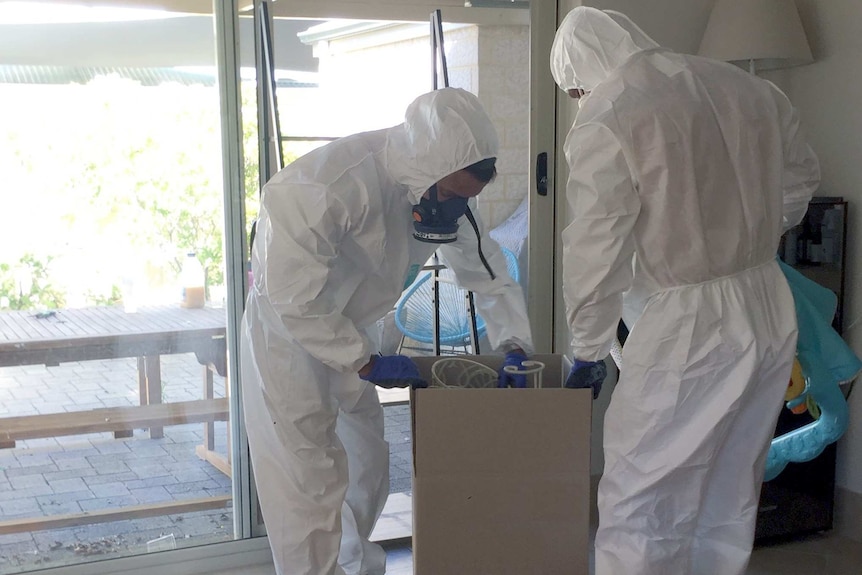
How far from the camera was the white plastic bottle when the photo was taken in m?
2.61

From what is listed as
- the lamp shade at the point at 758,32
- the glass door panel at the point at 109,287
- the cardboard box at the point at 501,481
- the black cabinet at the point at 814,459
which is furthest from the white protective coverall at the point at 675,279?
the glass door panel at the point at 109,287

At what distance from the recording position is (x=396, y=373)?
6.38 ft

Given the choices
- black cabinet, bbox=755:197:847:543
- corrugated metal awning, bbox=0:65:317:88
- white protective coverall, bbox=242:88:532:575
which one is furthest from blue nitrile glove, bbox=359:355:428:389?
black cabinet, bbox=755:197:847:543

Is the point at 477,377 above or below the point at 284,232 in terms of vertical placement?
below

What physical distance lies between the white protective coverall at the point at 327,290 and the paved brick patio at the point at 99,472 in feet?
1.98

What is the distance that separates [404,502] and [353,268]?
1.23 meters

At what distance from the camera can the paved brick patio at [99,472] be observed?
2488mm

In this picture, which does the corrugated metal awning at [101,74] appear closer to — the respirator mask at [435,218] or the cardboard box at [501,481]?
the respirator mask at [435,218]

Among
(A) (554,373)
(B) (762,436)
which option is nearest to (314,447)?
(A) (554,373)

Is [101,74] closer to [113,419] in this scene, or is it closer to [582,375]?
[113,419]

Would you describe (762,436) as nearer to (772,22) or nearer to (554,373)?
(554,373)

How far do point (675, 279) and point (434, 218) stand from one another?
0.57 m

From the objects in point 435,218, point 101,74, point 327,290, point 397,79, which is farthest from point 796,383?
point 101,74

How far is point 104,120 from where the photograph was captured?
2479 millimetres
